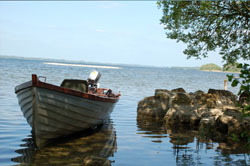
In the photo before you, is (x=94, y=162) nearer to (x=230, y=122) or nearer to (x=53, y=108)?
(x=53, y=108)

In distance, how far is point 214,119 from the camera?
13.5 m

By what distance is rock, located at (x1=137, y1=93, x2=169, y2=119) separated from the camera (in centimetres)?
1642

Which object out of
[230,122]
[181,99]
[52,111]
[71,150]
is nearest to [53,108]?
[52,111]

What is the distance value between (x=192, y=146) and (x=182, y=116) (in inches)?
176

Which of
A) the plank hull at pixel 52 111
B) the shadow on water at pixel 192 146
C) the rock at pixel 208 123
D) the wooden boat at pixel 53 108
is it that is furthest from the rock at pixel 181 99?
the plank hull at pixel 52 111

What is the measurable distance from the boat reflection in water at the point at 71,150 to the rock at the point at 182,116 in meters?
4.24

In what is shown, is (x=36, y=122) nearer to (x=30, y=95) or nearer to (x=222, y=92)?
(x=30, y=95)

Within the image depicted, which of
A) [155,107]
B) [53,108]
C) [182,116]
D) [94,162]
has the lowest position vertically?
[94,162]

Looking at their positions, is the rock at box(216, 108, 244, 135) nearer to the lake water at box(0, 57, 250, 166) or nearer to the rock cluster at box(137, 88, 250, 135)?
the rock cluster at box(137, 88, 250, 135)

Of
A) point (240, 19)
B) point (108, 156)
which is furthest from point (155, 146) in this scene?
point (240, 19)

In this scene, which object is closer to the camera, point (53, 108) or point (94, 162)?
point (94, 162)

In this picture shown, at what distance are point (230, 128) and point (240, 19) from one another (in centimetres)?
496

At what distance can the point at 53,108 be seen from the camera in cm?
910

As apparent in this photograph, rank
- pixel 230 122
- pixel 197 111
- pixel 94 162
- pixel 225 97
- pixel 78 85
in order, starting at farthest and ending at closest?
pixel 225 97, pixel 197 111, pixel 230 122, pixel 78 85, pixel 94 162
